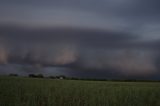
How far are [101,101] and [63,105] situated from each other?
101 inches

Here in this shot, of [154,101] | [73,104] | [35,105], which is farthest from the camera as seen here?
[154,101]

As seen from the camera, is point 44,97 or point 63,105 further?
point 44,97

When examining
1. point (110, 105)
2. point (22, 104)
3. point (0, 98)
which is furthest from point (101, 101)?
point (0, 98)

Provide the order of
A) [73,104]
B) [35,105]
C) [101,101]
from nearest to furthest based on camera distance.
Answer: [35,105], [73,104], [101,101]

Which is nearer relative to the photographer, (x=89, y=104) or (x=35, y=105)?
(x=35, y=105)

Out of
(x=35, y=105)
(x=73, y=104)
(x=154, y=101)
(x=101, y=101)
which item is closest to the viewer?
(x=35, y=105)

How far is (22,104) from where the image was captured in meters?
14.3

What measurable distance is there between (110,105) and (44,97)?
13.4 ft

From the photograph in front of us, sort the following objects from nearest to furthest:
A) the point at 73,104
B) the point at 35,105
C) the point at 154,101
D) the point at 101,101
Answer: the point at 35,105, the point at 73,104, the point at 101,101, the point at 154,101

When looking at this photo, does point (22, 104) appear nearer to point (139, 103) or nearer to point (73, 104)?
point (73, 104)

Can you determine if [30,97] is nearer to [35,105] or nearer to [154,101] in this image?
[35,105]

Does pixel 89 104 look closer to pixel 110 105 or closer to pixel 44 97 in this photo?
pixel 110 105

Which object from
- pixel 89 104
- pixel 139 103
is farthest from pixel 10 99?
pixel 139 103

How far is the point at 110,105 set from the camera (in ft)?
51.0
